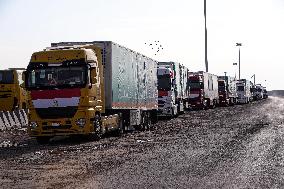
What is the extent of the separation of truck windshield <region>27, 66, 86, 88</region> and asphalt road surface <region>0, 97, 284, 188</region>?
1.90 metres

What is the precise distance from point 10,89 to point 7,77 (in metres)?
0.61

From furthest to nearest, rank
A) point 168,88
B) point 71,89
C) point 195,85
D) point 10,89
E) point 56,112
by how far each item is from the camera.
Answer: point 195,85 → point 168,88 → point 10,89 → point 56,112 → point 71,89

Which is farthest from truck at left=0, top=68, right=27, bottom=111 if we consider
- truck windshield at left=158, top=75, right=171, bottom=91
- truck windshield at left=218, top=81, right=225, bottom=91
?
truck windshield at left=218, top=81, right=225, bottom=91

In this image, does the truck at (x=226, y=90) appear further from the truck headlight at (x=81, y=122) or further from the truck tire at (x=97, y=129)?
the truck headlight at (x=81, y=122)

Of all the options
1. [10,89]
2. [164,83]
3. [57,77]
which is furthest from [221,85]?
[57,77]

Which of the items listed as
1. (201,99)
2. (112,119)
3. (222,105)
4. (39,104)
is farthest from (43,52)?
(222,105)

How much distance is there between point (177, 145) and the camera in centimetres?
1603

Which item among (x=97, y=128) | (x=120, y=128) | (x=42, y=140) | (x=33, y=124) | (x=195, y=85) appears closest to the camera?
(x=33, y=124)

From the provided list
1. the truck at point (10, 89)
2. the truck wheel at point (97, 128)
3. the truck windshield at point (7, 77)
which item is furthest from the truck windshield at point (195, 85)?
the truck wheel at point (97, 128)

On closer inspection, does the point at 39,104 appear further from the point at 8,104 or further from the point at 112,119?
the point at 8,104

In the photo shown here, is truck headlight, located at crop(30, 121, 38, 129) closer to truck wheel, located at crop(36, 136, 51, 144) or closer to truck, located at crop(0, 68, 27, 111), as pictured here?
truck wheel, located at crop(36, 136, 51, 144)

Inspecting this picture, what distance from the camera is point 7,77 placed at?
26453mm

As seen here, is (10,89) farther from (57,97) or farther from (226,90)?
(226,90)

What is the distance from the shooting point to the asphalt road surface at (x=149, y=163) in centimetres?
954
